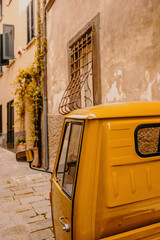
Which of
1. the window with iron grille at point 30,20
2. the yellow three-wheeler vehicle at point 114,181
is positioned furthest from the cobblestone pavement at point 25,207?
the window with iron grille at point 30,20

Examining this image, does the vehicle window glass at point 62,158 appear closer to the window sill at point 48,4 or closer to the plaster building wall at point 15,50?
the window sill at point 48,4

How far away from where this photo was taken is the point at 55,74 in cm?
694

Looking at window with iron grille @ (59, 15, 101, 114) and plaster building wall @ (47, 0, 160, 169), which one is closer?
plaster building wall @ (47, 0, 160, 169)

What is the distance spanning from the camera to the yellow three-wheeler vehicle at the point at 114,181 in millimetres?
1411

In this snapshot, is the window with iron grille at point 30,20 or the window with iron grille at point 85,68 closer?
the window with iron grille at point 85,68

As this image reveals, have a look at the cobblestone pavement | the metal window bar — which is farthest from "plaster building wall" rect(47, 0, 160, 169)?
the cobblestone pavement

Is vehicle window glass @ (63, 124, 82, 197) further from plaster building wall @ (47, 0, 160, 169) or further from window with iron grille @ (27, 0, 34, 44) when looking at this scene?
window with iron grille @ (27, 0, 34, 44)

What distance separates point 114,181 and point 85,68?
4.37m

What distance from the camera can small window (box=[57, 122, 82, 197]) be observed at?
1.82 m

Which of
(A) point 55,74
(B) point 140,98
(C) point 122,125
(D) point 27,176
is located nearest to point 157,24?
(B) point 140,98

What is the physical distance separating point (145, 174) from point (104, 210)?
1.24 feet

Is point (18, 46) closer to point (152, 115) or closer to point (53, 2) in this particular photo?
point (53, 2)

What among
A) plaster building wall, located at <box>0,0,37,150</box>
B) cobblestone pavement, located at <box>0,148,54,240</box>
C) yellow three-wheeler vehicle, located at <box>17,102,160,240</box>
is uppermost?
plaster building wall, located at <box>0,0,37,150</box>

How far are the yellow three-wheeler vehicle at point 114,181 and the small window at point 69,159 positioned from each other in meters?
0.25
